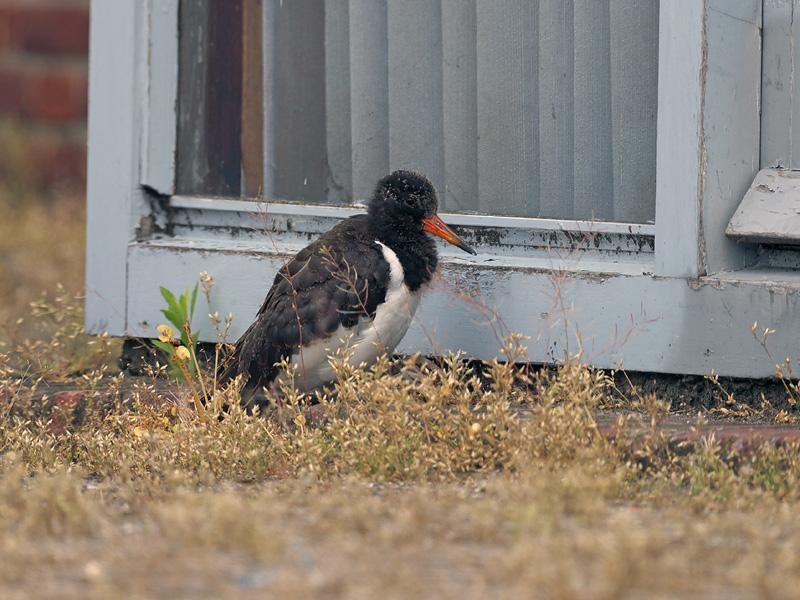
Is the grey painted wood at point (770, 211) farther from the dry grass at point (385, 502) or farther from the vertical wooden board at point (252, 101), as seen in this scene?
the vertical wooden board at point (252, 101)

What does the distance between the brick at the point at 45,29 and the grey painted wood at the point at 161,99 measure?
462 cm

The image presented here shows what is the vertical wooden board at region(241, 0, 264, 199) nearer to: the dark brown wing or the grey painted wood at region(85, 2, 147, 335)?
the grey painted wood at region(85, 2, 147, 335)

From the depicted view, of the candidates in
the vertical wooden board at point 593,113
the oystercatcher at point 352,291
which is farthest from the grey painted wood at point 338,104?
the vertical wooden board at point 593,113

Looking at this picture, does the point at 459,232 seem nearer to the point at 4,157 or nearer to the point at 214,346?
the point at 214,346

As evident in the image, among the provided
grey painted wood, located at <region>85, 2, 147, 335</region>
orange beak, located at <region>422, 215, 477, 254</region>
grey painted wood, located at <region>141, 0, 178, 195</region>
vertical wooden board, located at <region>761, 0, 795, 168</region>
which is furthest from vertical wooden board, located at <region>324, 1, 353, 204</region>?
vertical wooden board, located at <region>761, 0, 795, 168</region>

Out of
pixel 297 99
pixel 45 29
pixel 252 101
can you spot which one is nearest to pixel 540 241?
pixel 297 99

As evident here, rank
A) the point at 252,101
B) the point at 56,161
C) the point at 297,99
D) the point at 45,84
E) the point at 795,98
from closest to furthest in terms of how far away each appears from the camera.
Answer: the point at 795,98, the point at 297,99, the point at 252,101, the point at 45,84, the point at 56,161

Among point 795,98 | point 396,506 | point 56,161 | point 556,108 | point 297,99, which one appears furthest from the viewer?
point 56,161

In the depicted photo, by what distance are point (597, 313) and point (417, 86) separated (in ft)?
3.92

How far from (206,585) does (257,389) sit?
2.41 m

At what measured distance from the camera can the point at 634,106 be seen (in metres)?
5.19

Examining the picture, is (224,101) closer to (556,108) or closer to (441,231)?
(441,231)

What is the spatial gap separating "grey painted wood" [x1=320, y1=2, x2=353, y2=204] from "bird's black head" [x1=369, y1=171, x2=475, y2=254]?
43cm

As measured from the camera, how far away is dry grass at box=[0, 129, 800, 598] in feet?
9.59
